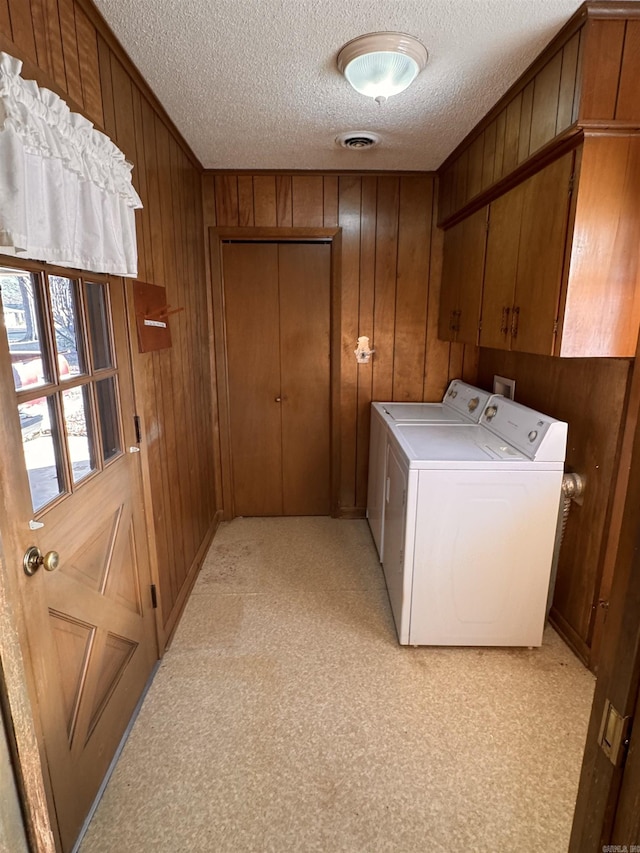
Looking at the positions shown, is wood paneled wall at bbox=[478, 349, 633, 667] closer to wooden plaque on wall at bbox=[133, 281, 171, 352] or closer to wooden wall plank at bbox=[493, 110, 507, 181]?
wooden wall plank at bbox=[493, 110, 507, 181]

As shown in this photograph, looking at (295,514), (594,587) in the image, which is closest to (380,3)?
(594,587)

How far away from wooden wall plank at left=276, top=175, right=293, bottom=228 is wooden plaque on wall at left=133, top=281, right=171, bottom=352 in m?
1.23

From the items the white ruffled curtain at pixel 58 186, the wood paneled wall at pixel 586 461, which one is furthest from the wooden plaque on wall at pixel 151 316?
the wood paneled wall at pixel 586 461

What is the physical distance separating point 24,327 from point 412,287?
8.30ft

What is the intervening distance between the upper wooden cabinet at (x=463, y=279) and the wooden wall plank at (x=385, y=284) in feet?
1.13

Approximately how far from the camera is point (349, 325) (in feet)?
10.4

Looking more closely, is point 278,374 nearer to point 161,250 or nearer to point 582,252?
point 161,250

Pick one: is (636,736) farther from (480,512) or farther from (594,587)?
(594,587)

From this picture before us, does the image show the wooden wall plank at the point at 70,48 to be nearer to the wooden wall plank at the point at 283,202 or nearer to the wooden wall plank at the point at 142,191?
the wooden wall plank at the point at 142,191

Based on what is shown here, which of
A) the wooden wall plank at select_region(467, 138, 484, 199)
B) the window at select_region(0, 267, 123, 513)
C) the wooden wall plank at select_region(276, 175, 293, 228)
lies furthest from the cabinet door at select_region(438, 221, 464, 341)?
the window at select_region(0, 267, 123, 513)

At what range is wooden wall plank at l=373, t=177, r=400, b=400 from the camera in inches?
118

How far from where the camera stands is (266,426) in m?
3.41

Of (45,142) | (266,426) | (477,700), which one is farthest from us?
(266,426)

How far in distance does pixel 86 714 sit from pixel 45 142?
1.60 m
